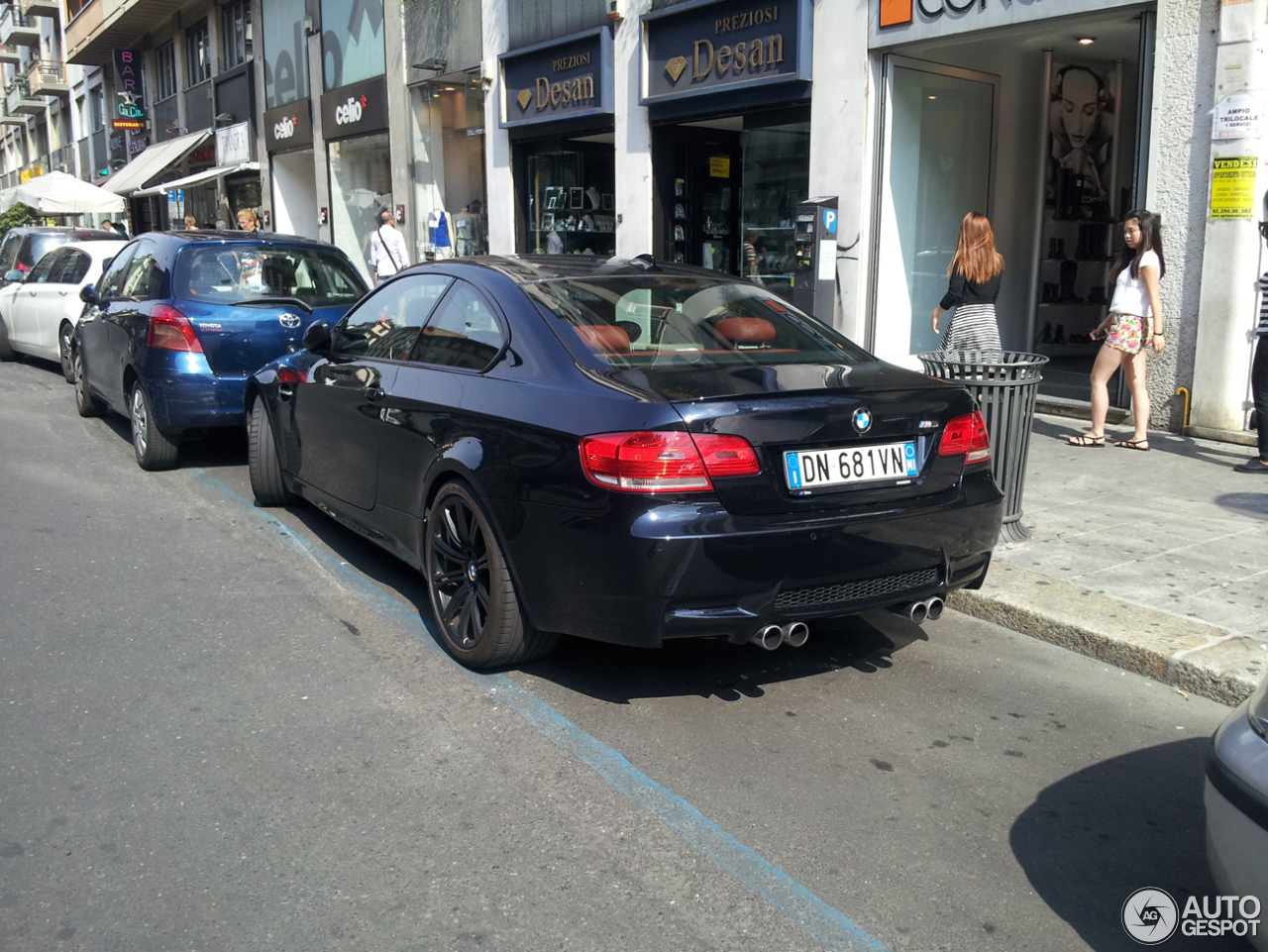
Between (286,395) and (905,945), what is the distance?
4446 millimetres

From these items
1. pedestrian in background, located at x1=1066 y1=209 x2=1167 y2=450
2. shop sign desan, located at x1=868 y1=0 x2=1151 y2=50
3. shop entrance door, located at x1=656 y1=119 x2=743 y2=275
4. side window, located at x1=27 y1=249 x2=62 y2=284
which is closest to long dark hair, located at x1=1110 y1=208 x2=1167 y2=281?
pedestrian in background, located at x1=1066 y1=209 x2=1167 y2=450

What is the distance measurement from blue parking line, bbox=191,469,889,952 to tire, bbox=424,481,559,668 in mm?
128

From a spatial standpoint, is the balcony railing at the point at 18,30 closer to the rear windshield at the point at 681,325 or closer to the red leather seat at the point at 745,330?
the rear windshield at the point at 681,325

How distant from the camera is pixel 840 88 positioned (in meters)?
10.7

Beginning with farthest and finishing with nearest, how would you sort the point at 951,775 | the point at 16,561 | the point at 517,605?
the point at 16,561
the point at 517,605
the point at 951,775

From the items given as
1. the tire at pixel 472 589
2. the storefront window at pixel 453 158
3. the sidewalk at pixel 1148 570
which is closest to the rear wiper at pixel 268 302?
the tire at pixel 472 589

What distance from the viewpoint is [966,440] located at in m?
4.10

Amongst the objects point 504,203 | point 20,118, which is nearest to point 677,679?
point 504,203

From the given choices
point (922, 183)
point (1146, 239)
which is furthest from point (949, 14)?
point (1146, 239)

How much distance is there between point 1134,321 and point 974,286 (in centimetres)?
116

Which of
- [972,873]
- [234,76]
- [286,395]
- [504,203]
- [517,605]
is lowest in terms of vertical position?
[972,873]

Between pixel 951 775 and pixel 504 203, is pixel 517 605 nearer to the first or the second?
pixel 951 775

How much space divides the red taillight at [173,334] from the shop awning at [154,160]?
22.1 m

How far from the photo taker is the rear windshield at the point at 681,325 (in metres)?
4.11
